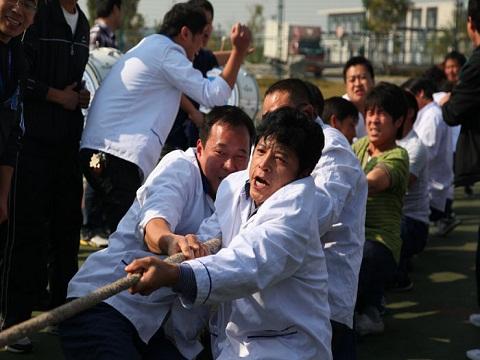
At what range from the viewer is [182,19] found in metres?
5.48

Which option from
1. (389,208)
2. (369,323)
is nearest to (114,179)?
(389,208)

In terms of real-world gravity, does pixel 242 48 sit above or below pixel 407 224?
above

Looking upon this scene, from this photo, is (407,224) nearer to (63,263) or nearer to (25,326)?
(63,263)

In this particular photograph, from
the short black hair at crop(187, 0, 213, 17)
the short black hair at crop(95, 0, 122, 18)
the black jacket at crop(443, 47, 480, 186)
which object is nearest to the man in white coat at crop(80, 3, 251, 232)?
the short black hair at crop(187, 0, 213, 17)

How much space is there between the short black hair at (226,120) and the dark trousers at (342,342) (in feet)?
2.73

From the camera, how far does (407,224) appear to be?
6.43m

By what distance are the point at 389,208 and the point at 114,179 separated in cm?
155

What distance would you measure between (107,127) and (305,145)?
2.21 meters

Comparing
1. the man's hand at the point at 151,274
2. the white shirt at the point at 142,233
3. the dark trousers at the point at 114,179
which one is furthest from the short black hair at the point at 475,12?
the man's hand at the point at 151,274

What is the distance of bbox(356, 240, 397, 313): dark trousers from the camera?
203 inches

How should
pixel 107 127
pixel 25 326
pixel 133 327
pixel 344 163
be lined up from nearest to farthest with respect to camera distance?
1. pixel 25 326
2. pixel 133 327
3. pixel 344 163
4. pixel 107 127

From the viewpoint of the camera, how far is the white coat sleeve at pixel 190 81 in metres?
5.20

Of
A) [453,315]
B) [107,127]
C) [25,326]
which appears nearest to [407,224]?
[453,315]

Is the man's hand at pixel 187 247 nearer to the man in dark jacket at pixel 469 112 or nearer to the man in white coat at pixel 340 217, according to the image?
the man in white coat at pixel 340 217
